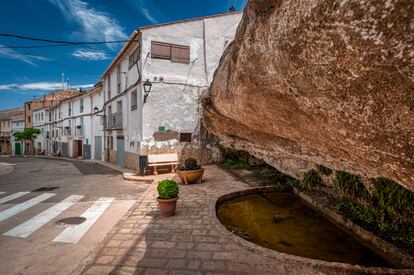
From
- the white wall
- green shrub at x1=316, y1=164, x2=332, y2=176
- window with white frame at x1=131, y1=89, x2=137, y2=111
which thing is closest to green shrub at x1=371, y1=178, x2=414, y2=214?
green shrub at x1=316, y1=164, x2=332, y2=176

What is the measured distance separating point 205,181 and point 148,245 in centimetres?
545

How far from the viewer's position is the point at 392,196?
4.96 meters

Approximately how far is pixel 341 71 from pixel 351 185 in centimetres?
524

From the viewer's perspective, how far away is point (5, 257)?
14.3 ft

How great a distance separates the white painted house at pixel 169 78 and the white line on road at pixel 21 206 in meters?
4.78

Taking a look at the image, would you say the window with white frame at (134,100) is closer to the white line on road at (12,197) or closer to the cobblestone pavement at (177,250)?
the white line on road at (12,197)

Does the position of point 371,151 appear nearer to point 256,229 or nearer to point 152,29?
point 256,229

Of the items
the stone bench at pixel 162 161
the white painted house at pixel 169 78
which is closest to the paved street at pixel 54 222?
the stone bench at pixel 162 161

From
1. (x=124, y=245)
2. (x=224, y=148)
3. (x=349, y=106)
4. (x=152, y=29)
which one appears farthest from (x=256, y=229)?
(x=152, y=29)

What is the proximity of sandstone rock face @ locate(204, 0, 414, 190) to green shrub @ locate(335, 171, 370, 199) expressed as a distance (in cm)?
292

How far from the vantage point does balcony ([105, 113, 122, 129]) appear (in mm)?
17380

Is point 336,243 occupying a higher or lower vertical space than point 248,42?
lower

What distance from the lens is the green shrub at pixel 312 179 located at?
7.70 m

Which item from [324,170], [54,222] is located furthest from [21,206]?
[324,170]
